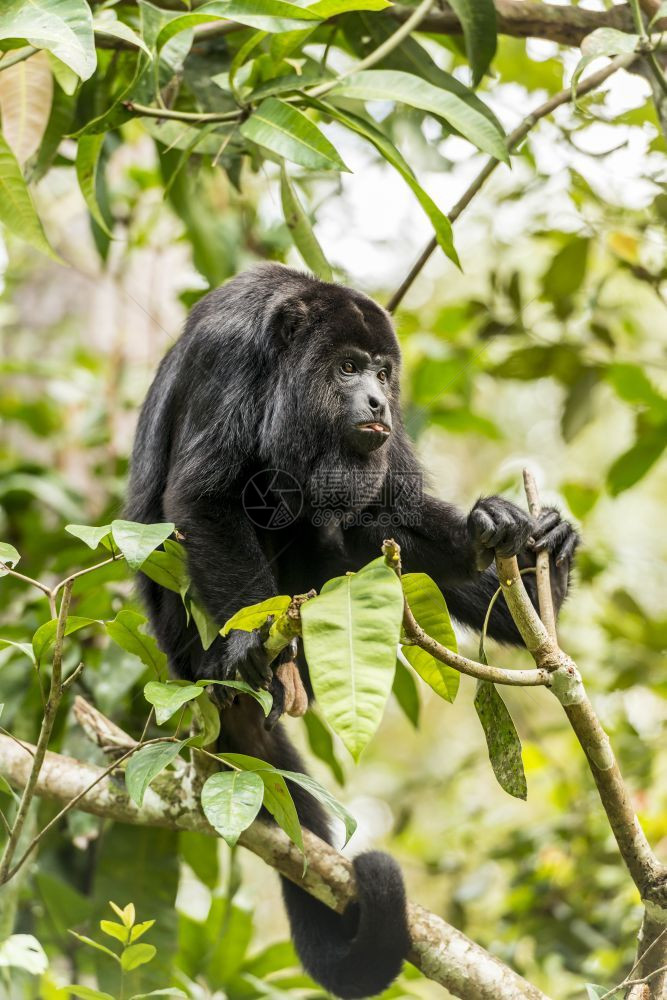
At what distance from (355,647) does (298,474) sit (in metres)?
1.44

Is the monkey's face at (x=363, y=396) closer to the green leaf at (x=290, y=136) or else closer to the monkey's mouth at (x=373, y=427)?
the monkey's mouth at (x=373, y=427)

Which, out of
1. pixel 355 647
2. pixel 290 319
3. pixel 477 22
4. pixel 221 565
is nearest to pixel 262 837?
pixel 221 565

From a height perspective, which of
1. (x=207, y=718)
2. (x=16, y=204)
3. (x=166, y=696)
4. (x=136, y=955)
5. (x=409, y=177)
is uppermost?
(x=409, y=177)

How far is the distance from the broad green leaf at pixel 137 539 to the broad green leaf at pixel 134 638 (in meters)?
0.27

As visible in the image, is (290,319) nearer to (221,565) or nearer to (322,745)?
(221,565)

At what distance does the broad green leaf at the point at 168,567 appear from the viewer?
73.7 inches

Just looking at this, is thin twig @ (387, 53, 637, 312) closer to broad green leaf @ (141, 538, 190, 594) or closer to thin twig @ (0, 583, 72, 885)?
broad green leaf @ (141, 538, 190, 594)

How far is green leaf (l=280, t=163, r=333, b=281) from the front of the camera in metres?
2.50

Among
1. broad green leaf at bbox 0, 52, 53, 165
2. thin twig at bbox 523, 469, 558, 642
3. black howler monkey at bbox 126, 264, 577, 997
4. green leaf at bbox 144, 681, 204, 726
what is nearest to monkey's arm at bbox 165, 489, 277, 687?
black howler monkey at bbox 126, 264, 577, 997

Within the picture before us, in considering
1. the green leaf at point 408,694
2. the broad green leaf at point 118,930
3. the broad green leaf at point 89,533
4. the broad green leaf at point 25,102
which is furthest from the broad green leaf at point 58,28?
the green leaf at point 408,694

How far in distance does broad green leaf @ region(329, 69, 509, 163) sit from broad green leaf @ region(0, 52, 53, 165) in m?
0.75

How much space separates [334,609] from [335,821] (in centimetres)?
165

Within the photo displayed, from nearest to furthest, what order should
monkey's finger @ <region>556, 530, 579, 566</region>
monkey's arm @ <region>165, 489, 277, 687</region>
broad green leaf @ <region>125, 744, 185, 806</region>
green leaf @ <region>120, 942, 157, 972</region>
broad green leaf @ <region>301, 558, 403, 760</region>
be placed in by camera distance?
broad green leaf @ <region>301, 558, 403, 760</region> → broad green leaf @ <region>125, 744, 185, 806</region> → green leaf @ <region>120, 942, 157, 972</region> → monkey's arm @ <region>165, 489, 277, 687</region> → monkey's finger @ <region>556, 530, 579, 566</region>

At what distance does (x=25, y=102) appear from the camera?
2471 mm
